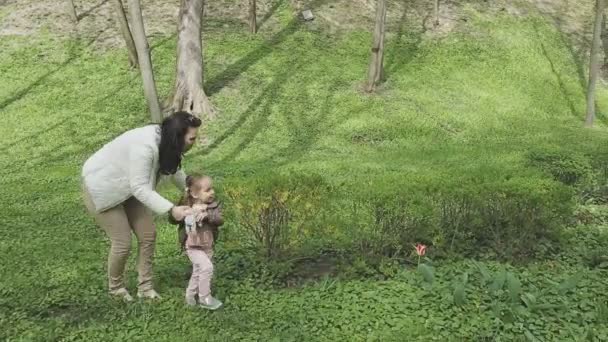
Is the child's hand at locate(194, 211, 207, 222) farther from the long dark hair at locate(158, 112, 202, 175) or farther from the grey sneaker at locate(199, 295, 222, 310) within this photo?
the grey sneaker at locate(199, 295, 222, 310)

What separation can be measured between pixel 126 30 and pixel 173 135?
13.9m

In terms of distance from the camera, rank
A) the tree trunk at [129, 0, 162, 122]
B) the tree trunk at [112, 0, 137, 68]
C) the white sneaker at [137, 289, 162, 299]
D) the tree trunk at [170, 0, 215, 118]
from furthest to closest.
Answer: the tree trunk at [112, 0, 137, 68] → the tree trunk at [170, 0, 215, 118] → the tree trunk at [129, 0, 162, 122] → the white sneaker at [137, 289, 162, 299]

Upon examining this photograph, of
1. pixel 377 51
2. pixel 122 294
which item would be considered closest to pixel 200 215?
pixel 122 294

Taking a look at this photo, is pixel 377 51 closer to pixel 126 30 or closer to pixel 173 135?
pixel 126 30

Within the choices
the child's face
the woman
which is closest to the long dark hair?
the woman

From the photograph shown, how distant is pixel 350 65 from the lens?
19016 mm

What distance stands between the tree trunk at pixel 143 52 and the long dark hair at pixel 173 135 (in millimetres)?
6553

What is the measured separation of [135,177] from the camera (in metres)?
4.69

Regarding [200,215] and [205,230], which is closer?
[200,215]

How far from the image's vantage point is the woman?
15.4 feet

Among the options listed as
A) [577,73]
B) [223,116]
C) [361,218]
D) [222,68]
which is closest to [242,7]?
[222,68]

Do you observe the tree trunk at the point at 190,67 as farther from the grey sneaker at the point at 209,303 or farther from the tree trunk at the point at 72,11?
the grey sneaker at the point at 209,303

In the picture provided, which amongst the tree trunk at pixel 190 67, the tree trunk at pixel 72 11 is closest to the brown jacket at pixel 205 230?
the tree trunk at pixel 190 67

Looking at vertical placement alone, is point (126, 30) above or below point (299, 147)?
above
